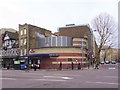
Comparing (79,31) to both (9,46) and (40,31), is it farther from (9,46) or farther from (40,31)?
(9,46)

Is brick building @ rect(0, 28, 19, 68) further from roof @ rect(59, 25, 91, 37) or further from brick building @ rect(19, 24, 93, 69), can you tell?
roof @ rect(59, 25, 91, 37)

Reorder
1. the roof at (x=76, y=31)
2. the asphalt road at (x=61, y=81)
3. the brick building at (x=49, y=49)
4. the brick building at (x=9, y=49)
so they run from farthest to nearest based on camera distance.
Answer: the roof at (x=76, y=31), the brick building at (x=9, y=49), the brick building at (x=49, y=49), the asphalt road at (x=61, y=81)

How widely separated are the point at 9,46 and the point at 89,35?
23.1 meters

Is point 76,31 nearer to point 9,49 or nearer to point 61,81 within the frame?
point 9,49

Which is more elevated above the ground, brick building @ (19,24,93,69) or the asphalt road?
brick building @ (19,24,93,69)

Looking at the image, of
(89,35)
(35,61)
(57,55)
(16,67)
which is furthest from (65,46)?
(89,35)

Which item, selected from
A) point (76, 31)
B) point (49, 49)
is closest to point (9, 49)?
point (49, 49)

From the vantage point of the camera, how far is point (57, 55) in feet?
184

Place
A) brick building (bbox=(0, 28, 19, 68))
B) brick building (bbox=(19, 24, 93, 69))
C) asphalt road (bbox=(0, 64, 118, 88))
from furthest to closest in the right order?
brick building (bbox=(0, 28, 19, 68)) < brick building (bbox=(19, 24, 93, 69)) < asphalt road (bbox=(0, 64, 118, 88))

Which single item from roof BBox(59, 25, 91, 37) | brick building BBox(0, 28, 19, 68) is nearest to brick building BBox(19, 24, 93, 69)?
brick building BBox(0, 28, 19, 68)

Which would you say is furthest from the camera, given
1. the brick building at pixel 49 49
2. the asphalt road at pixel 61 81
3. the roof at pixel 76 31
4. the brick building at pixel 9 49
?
the roof at pixel 76 31

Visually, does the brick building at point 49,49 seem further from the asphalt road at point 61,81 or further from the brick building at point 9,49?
the asphalt road at point 61,81

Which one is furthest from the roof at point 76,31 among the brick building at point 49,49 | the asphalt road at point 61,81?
the asphalt road at point 61,81

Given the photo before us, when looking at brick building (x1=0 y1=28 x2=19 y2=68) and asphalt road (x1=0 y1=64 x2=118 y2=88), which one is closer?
asphalt road (x1=0 y1=64 x2=118 y2=88)
